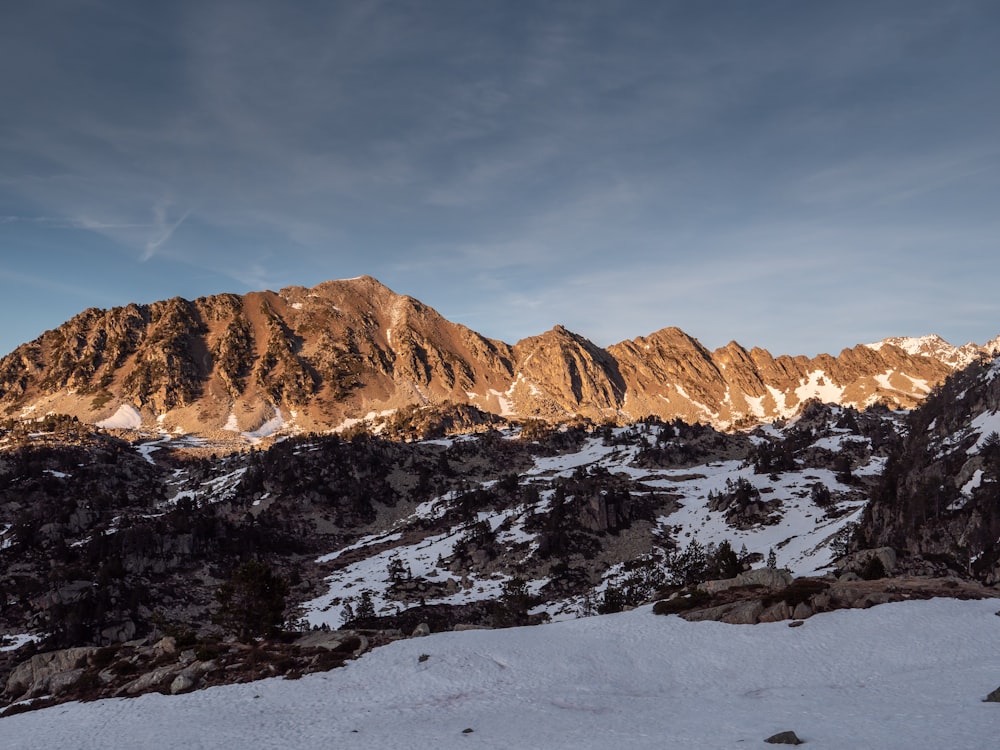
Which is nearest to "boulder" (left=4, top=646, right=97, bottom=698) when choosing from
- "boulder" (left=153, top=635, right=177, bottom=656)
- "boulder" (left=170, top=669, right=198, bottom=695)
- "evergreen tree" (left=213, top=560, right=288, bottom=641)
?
"boulder" (left=153, top=635, right=177, bottom=656)

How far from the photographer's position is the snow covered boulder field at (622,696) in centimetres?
2319

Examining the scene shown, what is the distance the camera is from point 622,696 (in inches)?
1180

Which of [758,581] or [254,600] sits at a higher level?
[254,600]

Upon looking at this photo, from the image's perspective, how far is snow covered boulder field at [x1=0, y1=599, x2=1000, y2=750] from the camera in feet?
76.1

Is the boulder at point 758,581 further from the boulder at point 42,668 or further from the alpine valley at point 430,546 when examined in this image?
the boulder at point 42,668

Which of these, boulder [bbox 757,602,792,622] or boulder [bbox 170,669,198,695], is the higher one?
boulder [bbox 170,669,198,695]

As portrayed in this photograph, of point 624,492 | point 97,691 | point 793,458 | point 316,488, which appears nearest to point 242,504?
point 316,488

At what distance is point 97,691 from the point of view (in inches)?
1447

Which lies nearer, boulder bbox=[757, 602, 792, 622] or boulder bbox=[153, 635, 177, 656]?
boulder bbox=[757, 602, 792, 622]

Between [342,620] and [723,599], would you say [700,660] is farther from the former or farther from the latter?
[342,620]

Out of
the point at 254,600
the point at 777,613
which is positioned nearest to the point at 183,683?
the point at 254,600

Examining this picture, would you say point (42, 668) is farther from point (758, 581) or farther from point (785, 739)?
point (758, 581)

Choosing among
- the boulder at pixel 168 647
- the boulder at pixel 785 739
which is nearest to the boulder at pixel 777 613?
the boulder at pixel 785 739

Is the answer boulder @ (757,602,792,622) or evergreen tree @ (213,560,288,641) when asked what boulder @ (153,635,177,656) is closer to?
evergreen tree @ (213,560,288,641)
